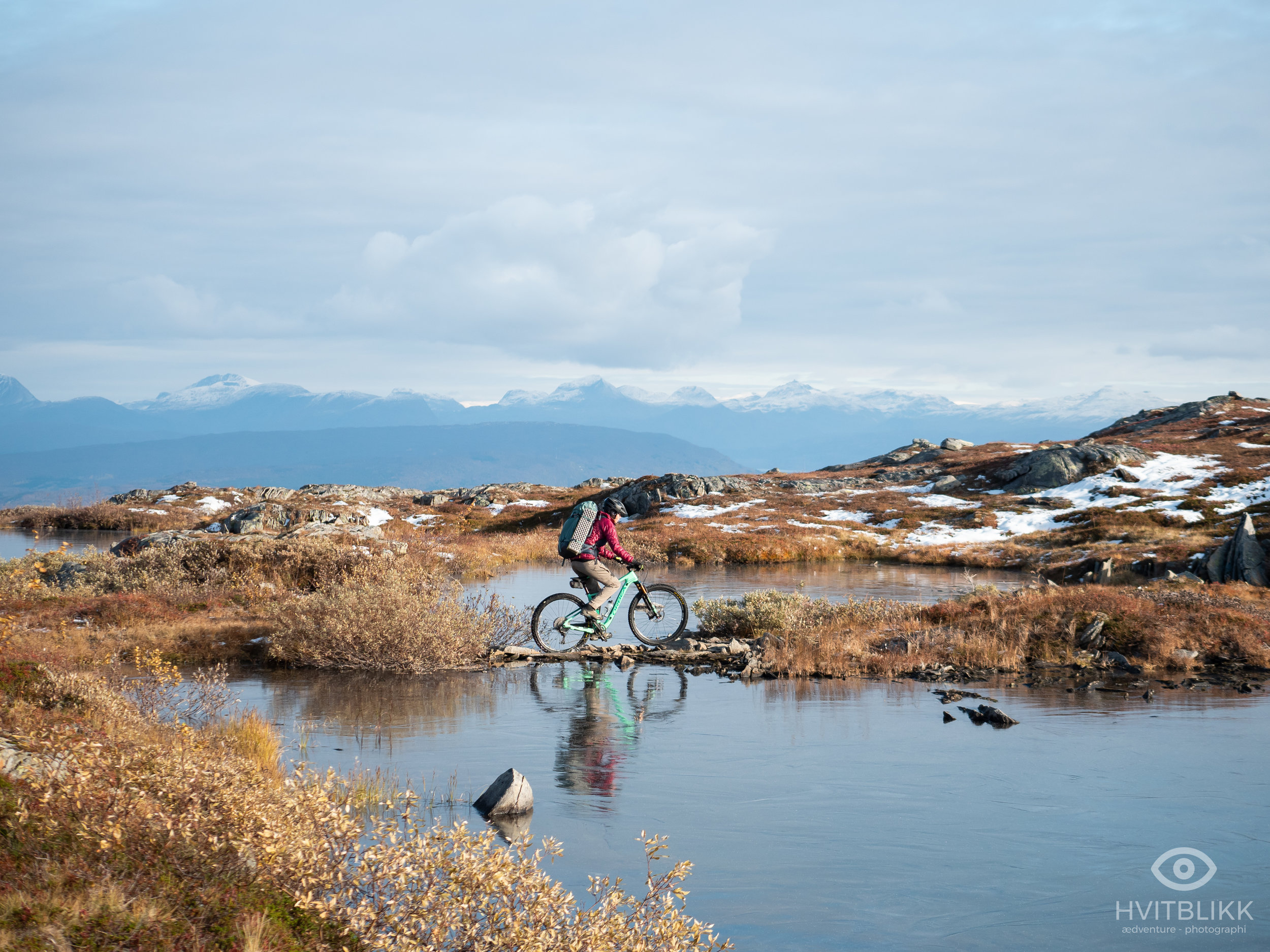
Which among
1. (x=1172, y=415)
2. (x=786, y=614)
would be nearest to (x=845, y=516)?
(x=786, y=614)

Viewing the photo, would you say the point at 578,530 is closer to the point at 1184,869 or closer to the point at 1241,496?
the point at 1184,869

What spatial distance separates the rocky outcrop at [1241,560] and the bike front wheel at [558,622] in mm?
18216

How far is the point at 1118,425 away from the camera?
103 meters

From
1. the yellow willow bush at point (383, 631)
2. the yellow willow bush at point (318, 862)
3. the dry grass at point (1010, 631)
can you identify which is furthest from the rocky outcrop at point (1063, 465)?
the yellow willow bush at point (318, 862)

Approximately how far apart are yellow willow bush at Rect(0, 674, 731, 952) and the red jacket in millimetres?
10176

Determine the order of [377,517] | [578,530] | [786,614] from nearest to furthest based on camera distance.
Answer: [578,530], [786,614], [377,517]

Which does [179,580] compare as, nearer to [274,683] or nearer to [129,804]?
[274,683]

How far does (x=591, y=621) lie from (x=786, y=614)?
14.7 ft

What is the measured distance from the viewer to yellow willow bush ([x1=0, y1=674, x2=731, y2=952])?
478 cm

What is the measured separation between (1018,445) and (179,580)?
83.8 metres

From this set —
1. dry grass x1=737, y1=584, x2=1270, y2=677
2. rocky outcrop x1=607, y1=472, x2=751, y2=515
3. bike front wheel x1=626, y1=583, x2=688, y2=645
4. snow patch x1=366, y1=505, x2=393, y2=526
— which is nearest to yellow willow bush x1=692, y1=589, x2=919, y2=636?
dry grass x1=737, y1=584, x2=1270, y2=677

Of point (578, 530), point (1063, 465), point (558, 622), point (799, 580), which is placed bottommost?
point (799, 580)

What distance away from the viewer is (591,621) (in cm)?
1694

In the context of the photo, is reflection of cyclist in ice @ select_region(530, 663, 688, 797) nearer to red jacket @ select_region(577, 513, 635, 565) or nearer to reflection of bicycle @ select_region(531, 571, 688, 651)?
reflection of bicycle @ select_region(531, 571, 688, 651)
